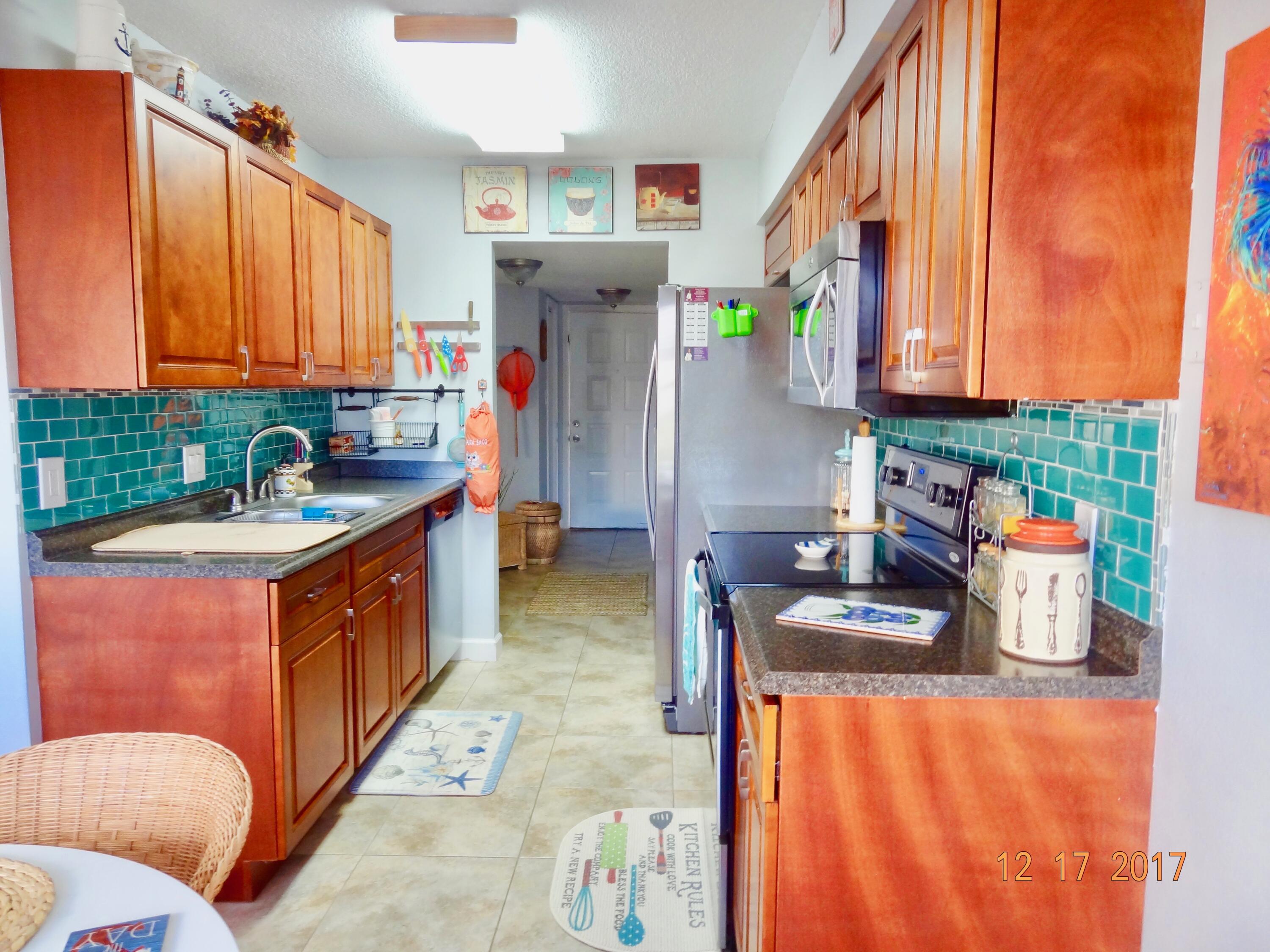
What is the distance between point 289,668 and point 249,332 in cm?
104

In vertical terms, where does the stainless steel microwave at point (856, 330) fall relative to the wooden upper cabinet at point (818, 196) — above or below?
below

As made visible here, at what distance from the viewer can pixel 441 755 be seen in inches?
113

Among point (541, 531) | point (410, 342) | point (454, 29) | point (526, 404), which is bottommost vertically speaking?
point (541, 531)

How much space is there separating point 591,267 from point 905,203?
3.51 m

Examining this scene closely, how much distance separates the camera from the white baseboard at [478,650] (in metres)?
3.89

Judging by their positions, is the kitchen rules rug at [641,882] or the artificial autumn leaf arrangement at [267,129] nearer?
the kitchen rules rug at [641,882]

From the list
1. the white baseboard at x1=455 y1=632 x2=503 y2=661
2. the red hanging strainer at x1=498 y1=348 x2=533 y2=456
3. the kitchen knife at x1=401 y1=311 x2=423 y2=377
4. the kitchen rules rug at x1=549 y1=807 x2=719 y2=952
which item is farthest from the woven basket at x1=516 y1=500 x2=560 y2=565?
the kitchen rules rug at x1=549 y1=807 x2=719 y2=952

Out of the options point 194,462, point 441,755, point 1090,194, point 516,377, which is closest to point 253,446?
point 194,462

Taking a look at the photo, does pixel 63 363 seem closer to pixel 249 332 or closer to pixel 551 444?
pixel 249 332

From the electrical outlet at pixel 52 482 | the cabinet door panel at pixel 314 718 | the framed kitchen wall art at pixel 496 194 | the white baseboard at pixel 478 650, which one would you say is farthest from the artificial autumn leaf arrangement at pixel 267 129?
the white baseboard at pixel 478 650

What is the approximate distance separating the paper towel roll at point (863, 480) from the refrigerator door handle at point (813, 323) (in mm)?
282

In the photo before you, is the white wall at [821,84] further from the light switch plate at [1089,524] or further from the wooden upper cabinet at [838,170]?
the light switch plate at [1089,524]

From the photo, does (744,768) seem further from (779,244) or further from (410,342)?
(410,342)

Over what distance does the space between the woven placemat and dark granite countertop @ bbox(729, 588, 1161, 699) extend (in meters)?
0.93
